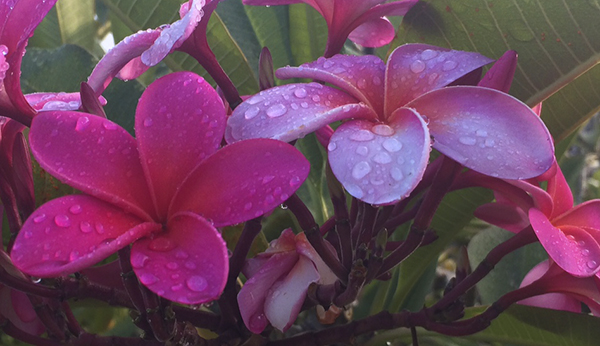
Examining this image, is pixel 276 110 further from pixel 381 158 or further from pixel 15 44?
pixel 15 44

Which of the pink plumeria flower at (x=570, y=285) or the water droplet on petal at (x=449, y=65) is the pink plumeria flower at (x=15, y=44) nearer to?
the water droplet on petal at (x=449, y=65)

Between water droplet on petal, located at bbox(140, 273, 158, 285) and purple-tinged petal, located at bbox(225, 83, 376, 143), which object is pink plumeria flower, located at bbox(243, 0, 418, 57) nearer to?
purple-tinged petal, located at bbox(225, 83, 376, 143)

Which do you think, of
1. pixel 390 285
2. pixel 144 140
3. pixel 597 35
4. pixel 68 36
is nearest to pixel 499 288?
pixel 390 285

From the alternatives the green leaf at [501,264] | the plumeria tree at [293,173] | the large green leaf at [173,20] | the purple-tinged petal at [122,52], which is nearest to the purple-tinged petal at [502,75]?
the plumeria tree at [293,173]

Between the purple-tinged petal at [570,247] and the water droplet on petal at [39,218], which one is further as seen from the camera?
the purple-tinged petal at [570,247]

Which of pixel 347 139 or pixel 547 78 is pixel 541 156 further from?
pixel 547 78

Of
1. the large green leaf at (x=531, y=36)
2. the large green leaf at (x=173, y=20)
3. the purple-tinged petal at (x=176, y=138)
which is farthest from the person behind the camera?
the large green leaf at (x=173, y=20)

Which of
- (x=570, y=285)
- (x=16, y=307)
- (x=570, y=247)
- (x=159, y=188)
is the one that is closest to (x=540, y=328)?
(x=570, y=285)
